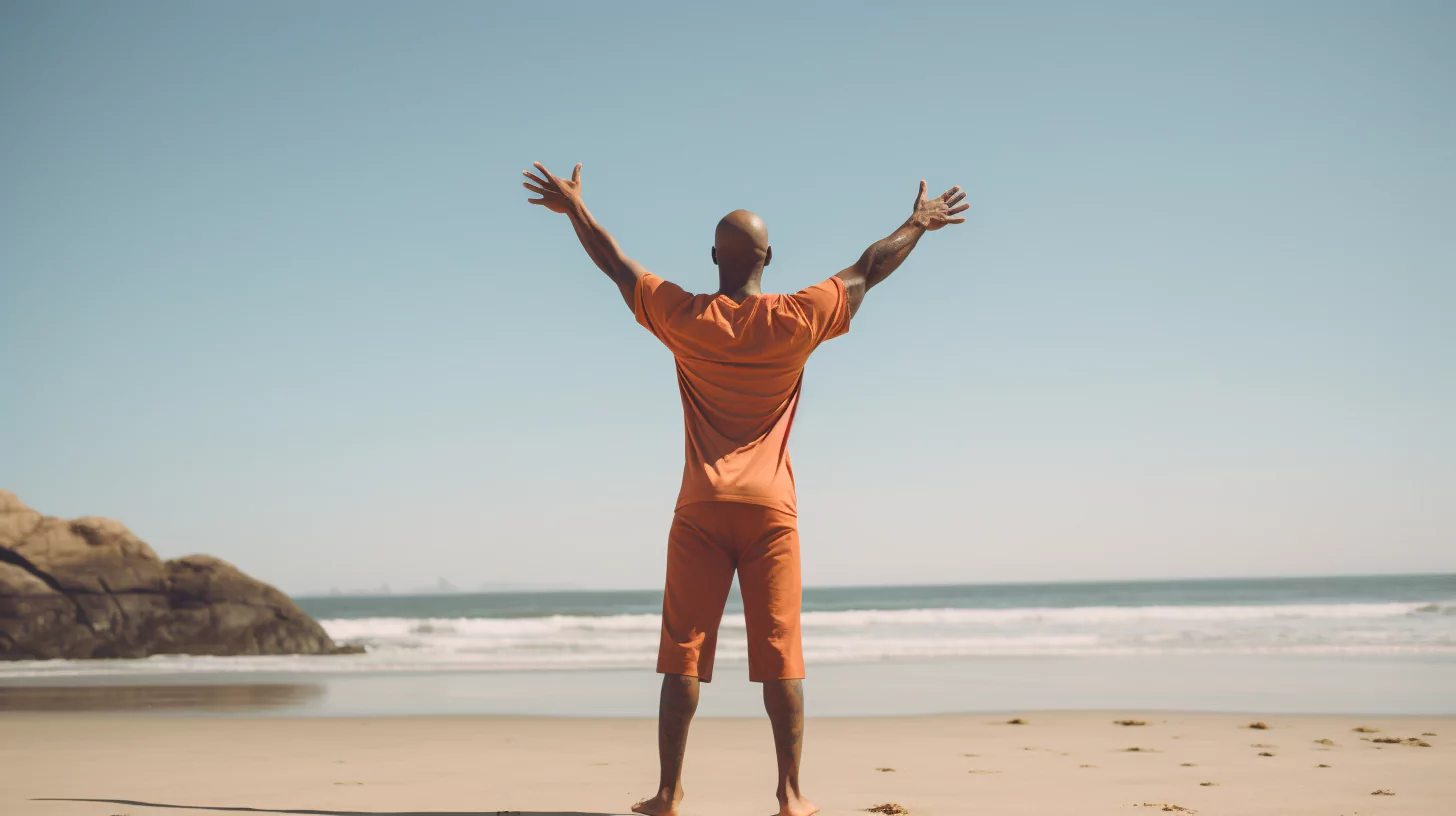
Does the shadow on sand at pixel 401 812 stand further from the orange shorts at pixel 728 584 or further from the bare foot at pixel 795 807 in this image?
the orange shorts at pixel 728 584

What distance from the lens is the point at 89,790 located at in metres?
4.93

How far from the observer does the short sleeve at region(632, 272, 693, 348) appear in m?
3.58

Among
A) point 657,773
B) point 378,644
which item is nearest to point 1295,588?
point 378,644

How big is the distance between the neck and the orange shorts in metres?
0.73

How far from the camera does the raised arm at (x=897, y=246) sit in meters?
3.63

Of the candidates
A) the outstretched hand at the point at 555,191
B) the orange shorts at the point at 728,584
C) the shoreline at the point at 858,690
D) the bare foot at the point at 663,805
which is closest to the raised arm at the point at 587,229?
the outstretched hand at the point at 555,191

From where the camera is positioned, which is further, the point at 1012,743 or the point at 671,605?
the point at 1012,743

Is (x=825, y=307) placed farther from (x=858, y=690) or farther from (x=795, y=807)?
(x=858, y=690)

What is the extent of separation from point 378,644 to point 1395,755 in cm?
1737

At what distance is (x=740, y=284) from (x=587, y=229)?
59 cm

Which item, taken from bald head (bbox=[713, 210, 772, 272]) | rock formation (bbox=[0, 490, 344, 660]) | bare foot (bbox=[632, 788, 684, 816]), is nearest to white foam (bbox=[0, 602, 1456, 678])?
rock formation (bbox=[0, 490, 344, 660])

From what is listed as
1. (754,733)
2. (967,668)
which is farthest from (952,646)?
(754,733)

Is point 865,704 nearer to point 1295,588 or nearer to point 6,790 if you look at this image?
point 6,790

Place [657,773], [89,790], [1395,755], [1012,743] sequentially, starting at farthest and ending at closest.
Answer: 1. [1012,743]
2. [1395,755]
3. [657,773]
4. [89,790]
